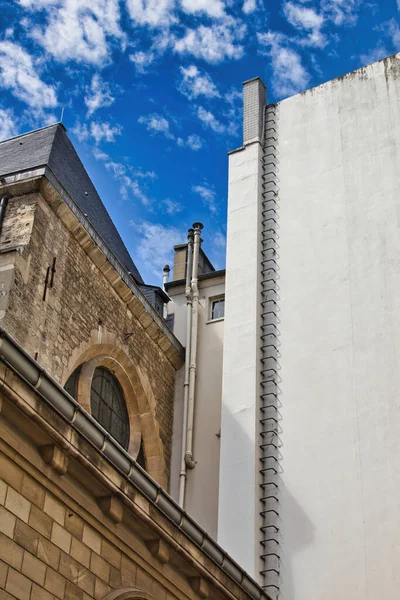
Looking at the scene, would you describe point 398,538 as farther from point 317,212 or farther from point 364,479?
point 317,212

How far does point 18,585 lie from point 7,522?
1.36 feet

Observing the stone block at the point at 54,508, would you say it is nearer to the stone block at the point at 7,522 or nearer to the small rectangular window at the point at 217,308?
the stone block at the point at 7,522

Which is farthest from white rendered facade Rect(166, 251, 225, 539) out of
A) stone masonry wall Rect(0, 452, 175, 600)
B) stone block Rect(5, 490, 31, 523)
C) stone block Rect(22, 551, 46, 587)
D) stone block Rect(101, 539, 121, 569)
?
stone block Rect(5, 490, 31, 523)

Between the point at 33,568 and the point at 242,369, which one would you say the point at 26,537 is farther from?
the point at 242,369

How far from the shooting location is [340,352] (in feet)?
41.5

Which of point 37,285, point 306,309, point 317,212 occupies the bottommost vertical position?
point 37,285

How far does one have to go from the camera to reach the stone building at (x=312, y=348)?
11445 millimetres

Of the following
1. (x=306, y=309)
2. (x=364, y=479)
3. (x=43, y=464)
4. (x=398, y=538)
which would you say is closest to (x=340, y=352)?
(x=306, y=309)

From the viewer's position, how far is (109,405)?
13.5 metres

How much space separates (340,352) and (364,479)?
1.91 m

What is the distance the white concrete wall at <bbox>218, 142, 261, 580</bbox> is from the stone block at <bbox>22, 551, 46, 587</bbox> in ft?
19.1

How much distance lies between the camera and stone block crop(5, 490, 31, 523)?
5.96 metres

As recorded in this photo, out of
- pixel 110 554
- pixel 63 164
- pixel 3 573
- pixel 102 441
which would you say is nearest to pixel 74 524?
pixel 110 554

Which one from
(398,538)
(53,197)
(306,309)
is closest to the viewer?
(398,538)
